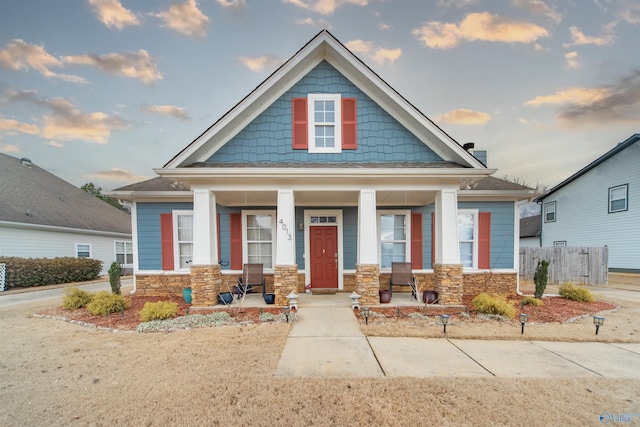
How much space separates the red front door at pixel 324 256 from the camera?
8914 millimetres

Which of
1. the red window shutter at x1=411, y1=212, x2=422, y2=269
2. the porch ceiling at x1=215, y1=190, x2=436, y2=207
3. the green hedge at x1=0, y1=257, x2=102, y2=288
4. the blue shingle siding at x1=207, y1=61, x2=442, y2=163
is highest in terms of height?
the blue shingle siding at x1=207, y1=61, x2=442, y2=163

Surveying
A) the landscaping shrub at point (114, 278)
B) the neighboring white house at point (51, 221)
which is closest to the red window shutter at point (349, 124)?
the landscaping shrub at point (114, 278)

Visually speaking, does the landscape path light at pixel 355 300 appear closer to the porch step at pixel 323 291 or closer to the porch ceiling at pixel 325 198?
the porch step at pixel 323 291

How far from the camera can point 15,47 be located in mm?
10352

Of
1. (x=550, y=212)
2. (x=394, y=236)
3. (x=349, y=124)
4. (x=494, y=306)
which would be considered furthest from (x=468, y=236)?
(x=550, y=212)

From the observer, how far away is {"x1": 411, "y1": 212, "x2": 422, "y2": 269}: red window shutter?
888 centimetres

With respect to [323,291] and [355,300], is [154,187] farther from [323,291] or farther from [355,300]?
[355,300]

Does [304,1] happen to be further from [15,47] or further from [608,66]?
[608,66]

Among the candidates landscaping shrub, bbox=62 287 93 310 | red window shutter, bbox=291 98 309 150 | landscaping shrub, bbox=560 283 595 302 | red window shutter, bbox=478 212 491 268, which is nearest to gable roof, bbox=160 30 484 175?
red window shutter, bbox=291 98 309 150

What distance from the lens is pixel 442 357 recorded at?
4.16m

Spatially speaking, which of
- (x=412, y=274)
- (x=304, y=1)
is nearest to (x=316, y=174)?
(x=412, y=274)

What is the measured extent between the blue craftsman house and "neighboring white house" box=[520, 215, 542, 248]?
50.7 feet

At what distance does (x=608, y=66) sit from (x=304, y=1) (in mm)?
13468

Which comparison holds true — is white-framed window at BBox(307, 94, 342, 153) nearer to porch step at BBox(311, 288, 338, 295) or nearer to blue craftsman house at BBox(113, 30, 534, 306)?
blue craftsman house at BBox(113, 30, 534, 306)
